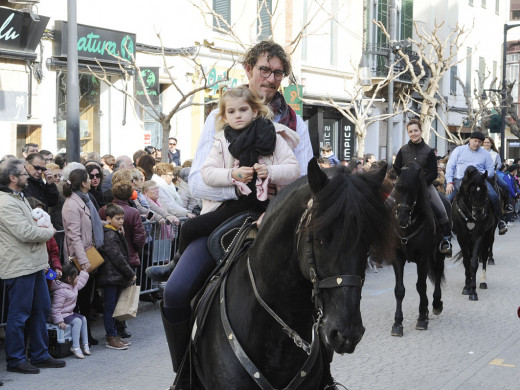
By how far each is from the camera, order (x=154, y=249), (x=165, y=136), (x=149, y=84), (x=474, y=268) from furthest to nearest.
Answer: (x=149, y=84), (x=165, y=136), (x=474, y=268), (x=154, y=249)

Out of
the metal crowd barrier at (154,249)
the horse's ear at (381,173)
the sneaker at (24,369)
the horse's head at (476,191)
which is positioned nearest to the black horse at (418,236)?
the horse's head at (476,191)

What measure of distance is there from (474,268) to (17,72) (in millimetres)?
10355

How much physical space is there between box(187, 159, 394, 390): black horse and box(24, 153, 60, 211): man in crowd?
539cm

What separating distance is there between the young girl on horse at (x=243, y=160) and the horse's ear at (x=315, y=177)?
0.76 m

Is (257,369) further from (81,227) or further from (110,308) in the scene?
(81,227)

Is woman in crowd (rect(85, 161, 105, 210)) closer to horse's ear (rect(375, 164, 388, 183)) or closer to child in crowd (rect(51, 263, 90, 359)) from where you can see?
child in crowd (rect(51, 263, 90, 359))

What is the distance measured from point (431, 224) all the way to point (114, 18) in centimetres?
1176

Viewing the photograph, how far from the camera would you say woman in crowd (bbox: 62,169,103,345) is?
866 cm

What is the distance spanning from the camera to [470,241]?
501 inches

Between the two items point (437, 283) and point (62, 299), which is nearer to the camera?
point (62, 299)

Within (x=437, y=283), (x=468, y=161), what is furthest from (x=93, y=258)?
(x=468, y=161)

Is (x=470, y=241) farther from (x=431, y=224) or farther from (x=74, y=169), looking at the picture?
(x=74, y=169)

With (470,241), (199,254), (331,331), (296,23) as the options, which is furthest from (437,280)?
(296,23)

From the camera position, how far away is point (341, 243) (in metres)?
3.23
